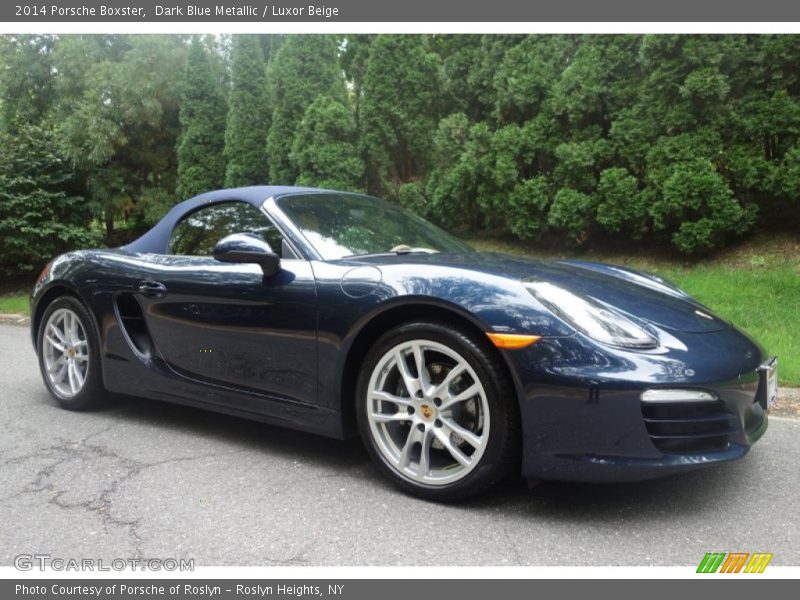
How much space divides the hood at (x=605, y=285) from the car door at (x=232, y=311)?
17.1 inches

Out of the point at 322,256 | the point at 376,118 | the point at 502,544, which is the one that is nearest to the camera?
the point at 502,544

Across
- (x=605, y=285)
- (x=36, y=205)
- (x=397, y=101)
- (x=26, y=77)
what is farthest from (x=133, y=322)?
(x=26, y=77)

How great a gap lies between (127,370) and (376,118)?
766 cm

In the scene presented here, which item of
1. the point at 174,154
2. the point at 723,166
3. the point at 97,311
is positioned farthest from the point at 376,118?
the point at 97,311

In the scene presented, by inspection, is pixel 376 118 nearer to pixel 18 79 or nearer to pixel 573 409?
pixel 573 409

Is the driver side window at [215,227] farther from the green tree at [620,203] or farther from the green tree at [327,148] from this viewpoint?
the green tree at [327,148]

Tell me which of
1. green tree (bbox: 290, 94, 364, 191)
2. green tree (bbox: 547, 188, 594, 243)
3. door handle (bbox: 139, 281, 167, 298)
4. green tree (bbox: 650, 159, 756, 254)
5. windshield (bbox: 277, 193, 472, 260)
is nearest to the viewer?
windshield (bbox: 277, 193, 472, 260)

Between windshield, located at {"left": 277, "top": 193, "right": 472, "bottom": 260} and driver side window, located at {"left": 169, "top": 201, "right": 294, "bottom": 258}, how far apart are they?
0.48 feet

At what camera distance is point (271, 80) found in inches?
460

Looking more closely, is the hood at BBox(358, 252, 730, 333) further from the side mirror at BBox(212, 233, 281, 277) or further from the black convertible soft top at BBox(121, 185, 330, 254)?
the black convertible soft top at BBox(121, 185, 330, 254)

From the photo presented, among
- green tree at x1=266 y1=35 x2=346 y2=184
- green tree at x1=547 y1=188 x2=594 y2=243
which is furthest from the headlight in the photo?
green tree at x1=266 y1=35 x2=346 y2=184

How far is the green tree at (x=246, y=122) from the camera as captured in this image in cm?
1241

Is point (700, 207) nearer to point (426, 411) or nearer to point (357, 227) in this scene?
point (357, 227)

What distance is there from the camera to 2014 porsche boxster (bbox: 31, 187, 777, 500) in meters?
2.44
